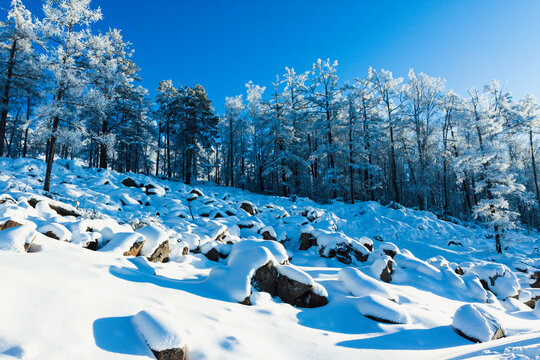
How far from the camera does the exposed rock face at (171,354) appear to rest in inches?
82.3

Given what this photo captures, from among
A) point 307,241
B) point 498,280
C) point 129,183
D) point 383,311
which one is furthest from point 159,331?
point 129,183

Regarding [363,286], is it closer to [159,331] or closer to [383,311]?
[383,311]

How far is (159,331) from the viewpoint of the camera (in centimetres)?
218

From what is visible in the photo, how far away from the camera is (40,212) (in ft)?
20.2

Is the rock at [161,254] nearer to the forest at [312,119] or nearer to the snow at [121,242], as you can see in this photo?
the snow at [121,242]

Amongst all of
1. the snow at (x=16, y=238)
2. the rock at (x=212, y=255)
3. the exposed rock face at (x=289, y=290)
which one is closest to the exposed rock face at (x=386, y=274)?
the exposed rock face at (x=289, y=290)

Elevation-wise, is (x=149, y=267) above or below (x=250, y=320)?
above

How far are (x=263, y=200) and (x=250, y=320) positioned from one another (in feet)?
43.7

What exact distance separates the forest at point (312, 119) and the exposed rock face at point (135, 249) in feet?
25.9

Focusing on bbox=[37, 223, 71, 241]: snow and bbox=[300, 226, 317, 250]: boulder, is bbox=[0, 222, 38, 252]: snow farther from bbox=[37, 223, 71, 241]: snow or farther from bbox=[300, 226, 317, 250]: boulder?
bbox=[300, 226, 317, 250]: boulder

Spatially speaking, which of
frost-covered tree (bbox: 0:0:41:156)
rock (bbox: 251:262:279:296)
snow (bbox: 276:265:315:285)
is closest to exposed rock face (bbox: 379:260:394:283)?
snow (bbox: 276:265:315:285)

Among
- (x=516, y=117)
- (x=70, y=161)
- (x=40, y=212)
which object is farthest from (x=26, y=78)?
(x=516, y=117)

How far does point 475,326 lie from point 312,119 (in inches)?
768

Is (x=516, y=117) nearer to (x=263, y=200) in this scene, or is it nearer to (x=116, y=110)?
(x=263, y=200)
